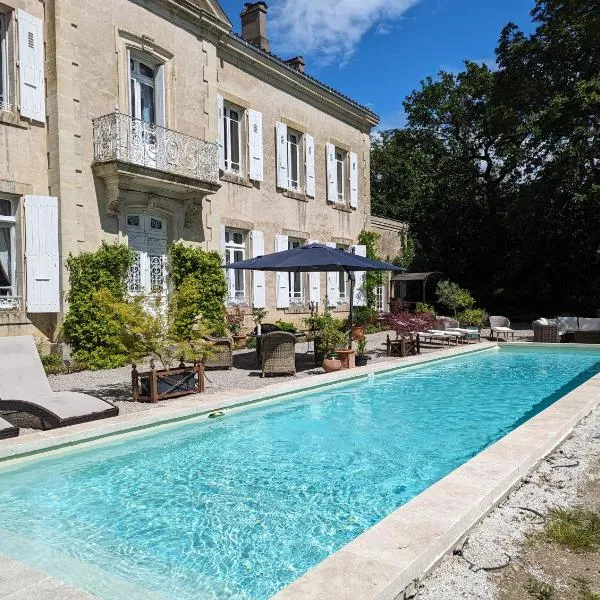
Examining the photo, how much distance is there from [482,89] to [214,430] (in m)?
25.6

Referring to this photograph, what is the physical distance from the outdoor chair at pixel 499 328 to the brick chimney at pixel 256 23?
37.0ft

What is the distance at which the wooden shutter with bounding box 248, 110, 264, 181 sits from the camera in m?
16.0

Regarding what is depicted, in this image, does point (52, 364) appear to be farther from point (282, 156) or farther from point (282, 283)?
point (282, 156)

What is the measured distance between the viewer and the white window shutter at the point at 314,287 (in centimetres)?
1814

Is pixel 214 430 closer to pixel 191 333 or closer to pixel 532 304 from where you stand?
pixel 191 333

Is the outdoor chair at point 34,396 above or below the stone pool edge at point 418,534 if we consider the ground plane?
above

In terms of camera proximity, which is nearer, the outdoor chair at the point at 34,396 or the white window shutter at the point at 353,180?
the outdoor chair at the point at 34,396

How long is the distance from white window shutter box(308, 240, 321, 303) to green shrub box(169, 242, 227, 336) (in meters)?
4.44

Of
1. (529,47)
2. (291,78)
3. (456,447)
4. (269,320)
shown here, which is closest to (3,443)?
(456,447)

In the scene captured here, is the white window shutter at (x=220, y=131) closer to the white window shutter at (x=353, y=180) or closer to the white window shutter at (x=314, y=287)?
the white window shutter at (x=314, y=287)

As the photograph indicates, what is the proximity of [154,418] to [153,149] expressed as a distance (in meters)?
7.93

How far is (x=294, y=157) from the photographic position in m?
18.5

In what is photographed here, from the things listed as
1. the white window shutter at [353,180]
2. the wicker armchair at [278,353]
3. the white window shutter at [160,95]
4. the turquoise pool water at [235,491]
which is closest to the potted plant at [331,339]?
the wicker armchair at [278,353]

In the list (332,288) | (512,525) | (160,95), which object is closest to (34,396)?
(512,525)
